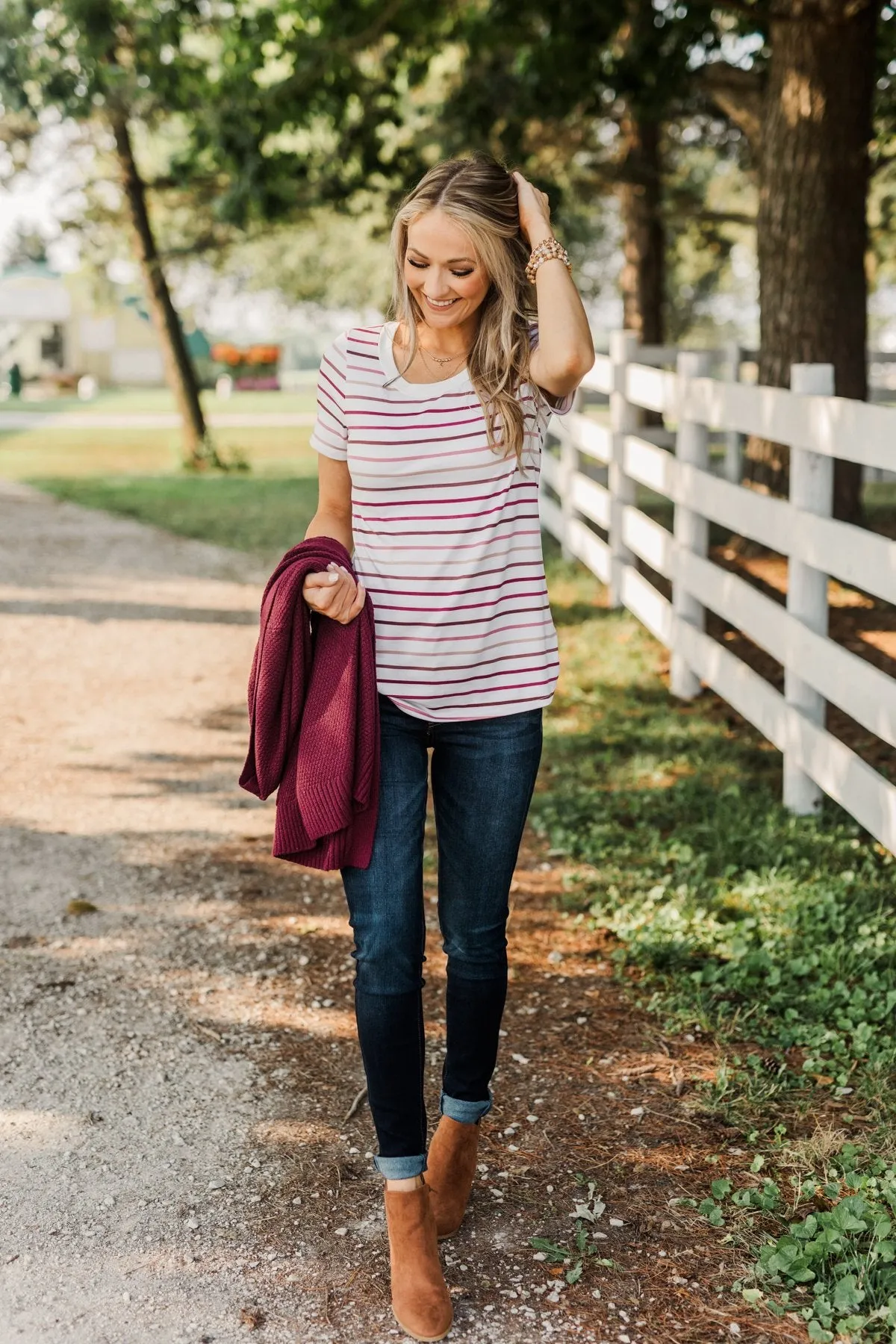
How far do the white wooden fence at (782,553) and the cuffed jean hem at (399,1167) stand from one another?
2225mm

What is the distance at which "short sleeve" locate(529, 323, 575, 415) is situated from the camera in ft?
9.68

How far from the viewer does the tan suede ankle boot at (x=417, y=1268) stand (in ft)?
9.20

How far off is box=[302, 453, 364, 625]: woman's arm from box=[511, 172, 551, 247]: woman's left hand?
0.57 metres

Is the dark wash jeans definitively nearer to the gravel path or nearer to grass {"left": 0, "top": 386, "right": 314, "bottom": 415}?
the gravel path

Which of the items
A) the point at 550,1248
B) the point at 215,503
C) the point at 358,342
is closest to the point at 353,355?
the point at 358,342

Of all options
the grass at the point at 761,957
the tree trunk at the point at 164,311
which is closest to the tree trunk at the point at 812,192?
the grass at the point at 761,957

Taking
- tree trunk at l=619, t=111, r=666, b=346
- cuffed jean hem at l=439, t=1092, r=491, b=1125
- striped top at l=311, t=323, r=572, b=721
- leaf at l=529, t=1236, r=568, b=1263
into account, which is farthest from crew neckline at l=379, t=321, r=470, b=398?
tree trunk at l=619, t=111, r=666, b=346

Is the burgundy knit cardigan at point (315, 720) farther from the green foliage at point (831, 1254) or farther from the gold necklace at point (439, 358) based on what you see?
the green foliage at point (831, 1254)

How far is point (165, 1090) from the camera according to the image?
374 cm

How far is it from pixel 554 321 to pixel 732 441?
370 inches

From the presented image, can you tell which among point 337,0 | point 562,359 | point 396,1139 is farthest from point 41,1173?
point 337,0

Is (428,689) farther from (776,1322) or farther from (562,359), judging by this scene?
(776,1322)

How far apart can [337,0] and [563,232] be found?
14676 millimetres

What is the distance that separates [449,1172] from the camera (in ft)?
10.3
